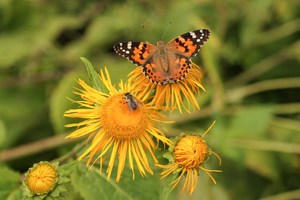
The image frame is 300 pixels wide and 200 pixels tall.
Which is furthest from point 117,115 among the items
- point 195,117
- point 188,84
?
point 195,117

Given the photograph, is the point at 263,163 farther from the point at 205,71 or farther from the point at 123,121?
the point at 123,121

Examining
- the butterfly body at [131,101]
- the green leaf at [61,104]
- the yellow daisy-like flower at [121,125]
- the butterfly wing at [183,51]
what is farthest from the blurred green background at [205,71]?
the butterfly wing at [183,51]

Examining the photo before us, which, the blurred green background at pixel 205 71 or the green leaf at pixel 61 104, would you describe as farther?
the blurred green background at pixel 205 71

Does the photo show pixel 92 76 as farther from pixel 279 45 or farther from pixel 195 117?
pixel 279 45

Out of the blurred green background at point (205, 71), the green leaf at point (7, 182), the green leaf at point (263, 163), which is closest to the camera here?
the green leaf at point (7, 182)

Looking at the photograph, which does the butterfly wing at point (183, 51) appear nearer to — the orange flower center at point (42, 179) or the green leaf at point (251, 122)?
the orange flower center at point (42, 179)

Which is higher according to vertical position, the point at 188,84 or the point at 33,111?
the point at 33,111
